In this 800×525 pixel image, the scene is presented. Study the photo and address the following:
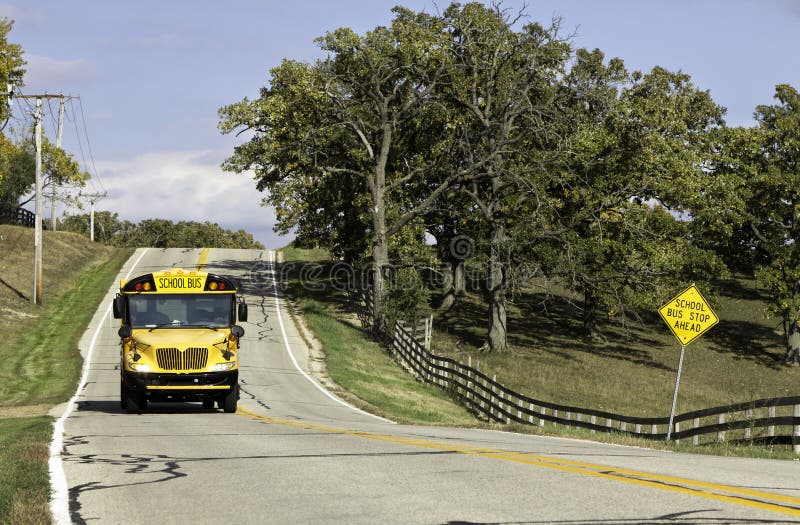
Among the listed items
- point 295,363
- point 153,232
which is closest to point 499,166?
point 295,363

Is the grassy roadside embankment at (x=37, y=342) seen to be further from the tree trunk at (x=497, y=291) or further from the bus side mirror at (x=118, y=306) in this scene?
the tree trunk at (x=497, y=291)

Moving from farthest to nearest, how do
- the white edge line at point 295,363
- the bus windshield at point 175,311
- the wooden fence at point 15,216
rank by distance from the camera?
the wooden fence at point 15,216 < the white edge line at point 295,363 < the bus windshield at point 175,311

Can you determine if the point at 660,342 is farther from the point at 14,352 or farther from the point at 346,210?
the point at 14,352

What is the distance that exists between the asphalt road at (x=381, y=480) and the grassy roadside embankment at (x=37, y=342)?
0.50 meters

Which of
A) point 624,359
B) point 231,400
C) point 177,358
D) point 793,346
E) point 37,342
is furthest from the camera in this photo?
point 793,346

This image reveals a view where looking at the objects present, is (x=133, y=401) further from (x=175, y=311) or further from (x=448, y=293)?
(x=448, y=293)

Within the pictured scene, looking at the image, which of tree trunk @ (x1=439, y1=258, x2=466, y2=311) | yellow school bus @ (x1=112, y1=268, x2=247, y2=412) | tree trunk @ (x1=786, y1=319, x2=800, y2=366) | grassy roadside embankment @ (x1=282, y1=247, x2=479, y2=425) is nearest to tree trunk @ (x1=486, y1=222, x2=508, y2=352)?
grassy roadside embankment @ (x1=282, y1=247, x2=479, y2=425)

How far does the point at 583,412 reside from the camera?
77.5ft

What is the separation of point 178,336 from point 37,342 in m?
23.0

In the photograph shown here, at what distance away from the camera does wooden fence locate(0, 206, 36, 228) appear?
73625 millimetres

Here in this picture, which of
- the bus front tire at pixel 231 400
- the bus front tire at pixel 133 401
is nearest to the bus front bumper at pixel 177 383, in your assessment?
the bus front tire at pixel 133 401

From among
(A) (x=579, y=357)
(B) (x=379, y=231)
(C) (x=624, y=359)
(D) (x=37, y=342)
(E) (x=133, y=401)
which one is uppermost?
(B) (x=379, y=231)

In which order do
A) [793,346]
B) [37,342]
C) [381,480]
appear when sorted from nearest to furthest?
[381,480]
[37,342]
[793,346]

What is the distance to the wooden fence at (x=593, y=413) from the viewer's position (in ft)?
52.7
